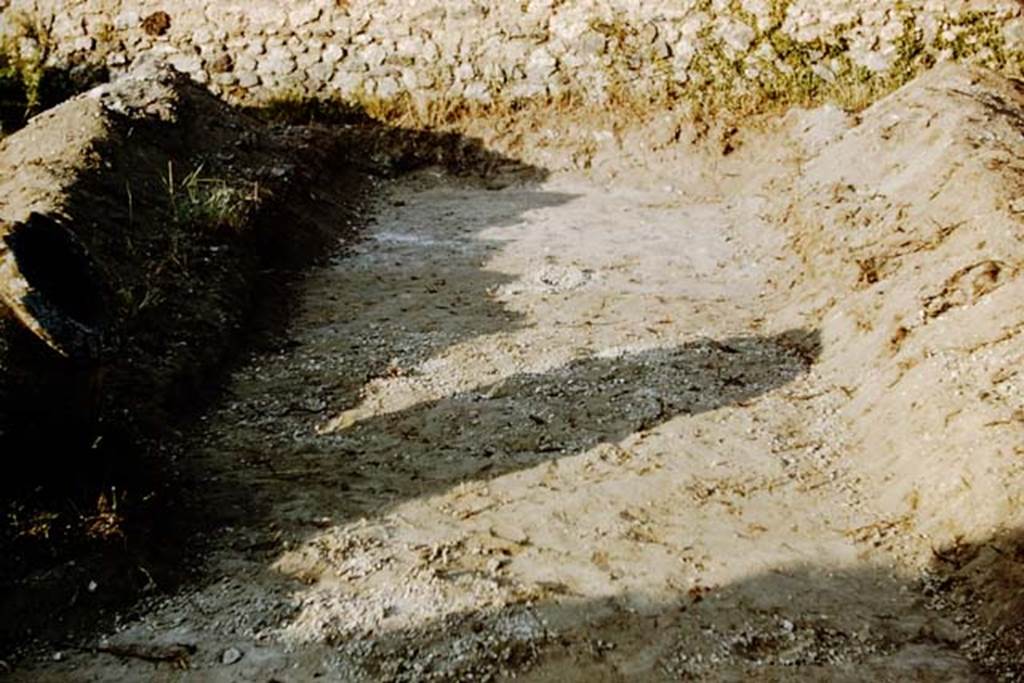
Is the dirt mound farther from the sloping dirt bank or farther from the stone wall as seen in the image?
the sloping dirt bank

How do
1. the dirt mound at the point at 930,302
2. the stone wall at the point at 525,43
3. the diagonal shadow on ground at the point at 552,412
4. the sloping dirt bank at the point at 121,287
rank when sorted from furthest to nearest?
1. the stone wall at the point at 525,43
2. the diagonal shadow on ground at the point at 552,412
3. the dirt mound at the point at 930,302
4. the sloping dirt bank at the point at 121,287

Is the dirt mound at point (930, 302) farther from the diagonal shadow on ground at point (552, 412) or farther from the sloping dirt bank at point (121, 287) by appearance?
the sloping dirt bank at point (121, 287)

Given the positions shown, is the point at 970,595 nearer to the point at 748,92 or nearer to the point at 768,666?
the point at 768,666

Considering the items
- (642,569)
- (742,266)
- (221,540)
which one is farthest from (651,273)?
Result: (221,540)

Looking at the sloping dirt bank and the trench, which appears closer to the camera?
the trench

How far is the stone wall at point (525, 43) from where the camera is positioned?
8969mm

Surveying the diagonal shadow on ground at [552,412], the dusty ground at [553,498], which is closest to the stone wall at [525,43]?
the dusty ground at [553,498]

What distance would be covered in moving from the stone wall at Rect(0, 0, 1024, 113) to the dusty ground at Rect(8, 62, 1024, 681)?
3050 millimetres

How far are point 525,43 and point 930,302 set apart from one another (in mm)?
5811

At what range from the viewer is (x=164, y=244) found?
6027mm

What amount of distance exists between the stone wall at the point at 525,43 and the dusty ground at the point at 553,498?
3050 millimetres

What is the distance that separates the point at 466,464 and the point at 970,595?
227 cm

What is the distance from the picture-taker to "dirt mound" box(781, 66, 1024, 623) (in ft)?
12.2

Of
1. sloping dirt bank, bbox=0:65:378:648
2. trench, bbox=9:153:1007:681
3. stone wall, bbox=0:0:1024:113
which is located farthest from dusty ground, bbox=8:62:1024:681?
stone wall, bbox=0:0:1024:113
